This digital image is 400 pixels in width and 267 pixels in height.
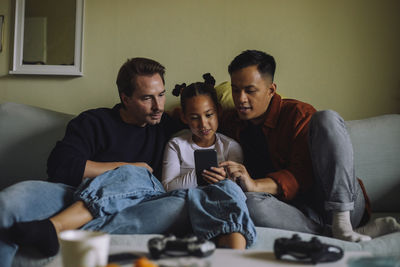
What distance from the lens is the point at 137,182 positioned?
4.64ft

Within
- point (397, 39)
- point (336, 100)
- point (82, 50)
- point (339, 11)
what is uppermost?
point (339, 11)

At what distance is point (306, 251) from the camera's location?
79 cm

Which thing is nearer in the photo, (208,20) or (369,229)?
(369,229)

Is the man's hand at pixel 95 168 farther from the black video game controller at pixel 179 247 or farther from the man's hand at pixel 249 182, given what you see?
the black video game controller at pixel 179 247

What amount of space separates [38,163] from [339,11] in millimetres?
1753

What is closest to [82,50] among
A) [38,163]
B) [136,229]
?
[38,163]

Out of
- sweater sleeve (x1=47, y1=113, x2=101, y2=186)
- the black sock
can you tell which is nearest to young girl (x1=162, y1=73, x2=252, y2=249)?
sweater sleeve (x1=47, y1=113, x2=101, y2=186)

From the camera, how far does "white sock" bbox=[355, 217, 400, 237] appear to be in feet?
4.53

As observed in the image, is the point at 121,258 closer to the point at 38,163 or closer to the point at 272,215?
the point at 272,215

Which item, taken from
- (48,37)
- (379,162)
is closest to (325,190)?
(379,162)

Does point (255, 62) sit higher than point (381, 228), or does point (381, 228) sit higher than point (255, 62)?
point (255, 62)

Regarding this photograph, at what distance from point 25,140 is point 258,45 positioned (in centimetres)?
131

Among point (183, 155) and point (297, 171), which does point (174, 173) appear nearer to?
point (183, 155)

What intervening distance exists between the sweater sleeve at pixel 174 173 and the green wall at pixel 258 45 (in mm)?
546
